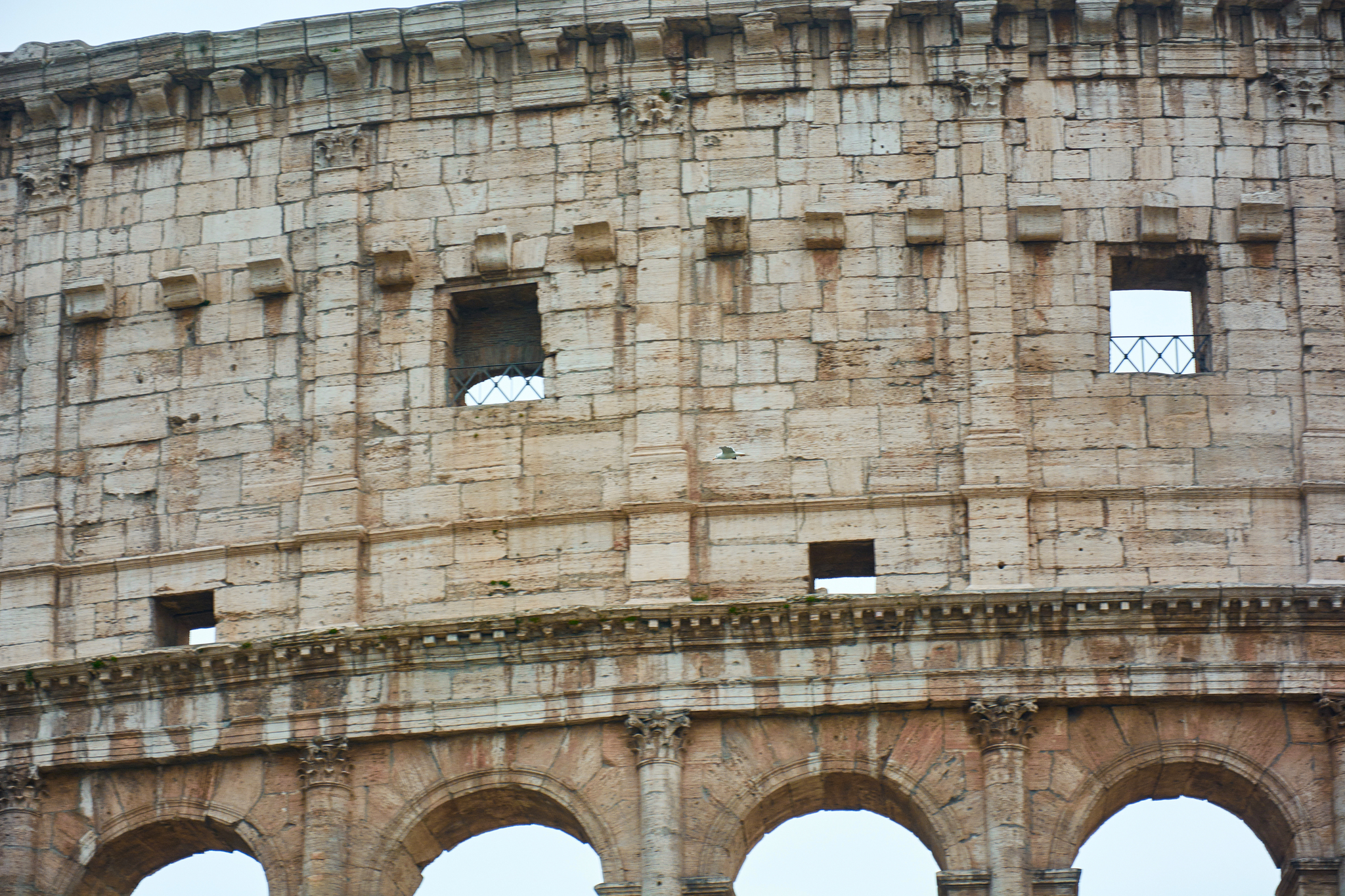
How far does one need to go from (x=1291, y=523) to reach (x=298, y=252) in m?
11.7

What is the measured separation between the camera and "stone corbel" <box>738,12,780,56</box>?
3086 cm

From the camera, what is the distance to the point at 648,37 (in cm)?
3102

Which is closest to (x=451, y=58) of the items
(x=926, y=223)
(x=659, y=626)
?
(x=926, y=223)

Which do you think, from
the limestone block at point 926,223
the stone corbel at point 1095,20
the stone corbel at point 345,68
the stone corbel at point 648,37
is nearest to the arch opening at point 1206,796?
the limestone block at point 926,223

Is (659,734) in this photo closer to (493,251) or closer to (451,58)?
(493,251)

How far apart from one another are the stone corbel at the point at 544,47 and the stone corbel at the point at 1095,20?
19.5ft

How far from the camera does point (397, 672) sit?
28656mm

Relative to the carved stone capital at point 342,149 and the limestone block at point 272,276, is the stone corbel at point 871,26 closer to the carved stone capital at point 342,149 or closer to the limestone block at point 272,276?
the carved stone capital at point 342,149

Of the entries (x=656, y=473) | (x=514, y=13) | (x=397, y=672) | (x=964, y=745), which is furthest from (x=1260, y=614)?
(x=514, y=13)

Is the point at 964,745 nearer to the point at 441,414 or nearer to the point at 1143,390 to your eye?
the point at 1143,390

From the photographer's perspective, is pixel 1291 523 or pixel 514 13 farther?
pixel 514 13

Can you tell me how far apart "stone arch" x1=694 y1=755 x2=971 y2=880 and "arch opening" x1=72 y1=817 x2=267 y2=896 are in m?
5.14

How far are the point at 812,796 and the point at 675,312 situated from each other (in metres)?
5.61

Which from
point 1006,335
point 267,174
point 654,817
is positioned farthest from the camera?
point 267,174
